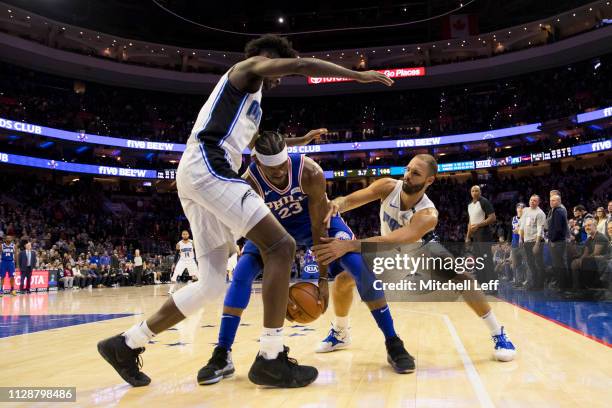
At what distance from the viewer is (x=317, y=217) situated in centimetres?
363

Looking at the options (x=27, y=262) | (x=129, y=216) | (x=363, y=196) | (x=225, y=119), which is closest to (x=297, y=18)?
(x=129, y=216)

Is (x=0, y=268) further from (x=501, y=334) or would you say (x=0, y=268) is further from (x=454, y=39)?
(x=454, y=39)

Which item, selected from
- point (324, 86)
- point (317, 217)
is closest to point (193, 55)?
point (324, 86)

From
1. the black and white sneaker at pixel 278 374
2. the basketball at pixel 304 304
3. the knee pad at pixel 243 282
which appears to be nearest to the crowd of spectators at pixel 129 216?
the knee pad at pixel 243 282

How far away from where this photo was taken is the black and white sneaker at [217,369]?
3.20 meters

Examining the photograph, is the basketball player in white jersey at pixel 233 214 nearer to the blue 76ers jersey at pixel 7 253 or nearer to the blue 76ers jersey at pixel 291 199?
the blue 76ers jersey at pixel 291 199

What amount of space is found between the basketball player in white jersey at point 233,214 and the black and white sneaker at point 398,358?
662 mm

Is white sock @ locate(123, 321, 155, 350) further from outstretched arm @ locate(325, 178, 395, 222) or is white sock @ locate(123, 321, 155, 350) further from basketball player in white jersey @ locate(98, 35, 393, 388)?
outstretched arm @ locate(325, 178, 395, 222)

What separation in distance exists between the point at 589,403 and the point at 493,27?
35748 mm

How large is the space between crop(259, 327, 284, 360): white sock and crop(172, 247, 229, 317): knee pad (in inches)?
16.8

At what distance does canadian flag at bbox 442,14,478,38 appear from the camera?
106ft

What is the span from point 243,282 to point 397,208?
4.96 ft

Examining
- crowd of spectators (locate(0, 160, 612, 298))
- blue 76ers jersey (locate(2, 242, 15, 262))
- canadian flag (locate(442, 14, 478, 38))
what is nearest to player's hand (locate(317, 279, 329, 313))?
blue 76ers jersey (locate(2, 242, 15, 262))

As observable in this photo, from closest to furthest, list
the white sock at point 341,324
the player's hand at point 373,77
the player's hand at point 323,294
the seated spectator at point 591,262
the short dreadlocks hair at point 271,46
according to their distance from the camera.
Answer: the player's hand at point 373,77
the short dreadlocks hair at point 271,46
the player's hand at point 323,294
the white sock at point 341,324
the seated spectator at point 591,262
